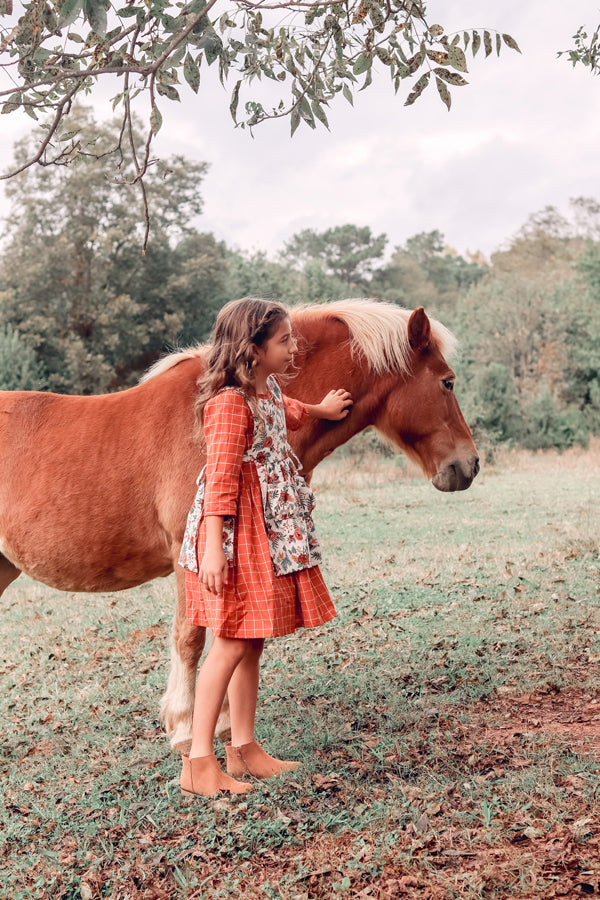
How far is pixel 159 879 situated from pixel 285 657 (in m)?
2.84

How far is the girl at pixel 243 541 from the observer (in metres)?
3.13

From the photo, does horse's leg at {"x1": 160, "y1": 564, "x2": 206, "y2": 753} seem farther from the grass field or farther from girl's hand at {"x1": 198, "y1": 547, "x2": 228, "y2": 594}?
girl's hand at {"x1": 198, "y1": 547, "x2": 228, "y2": 594}

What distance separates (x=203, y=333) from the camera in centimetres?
3000

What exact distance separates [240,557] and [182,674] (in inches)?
42.5

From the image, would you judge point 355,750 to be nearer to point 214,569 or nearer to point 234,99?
point 214,569

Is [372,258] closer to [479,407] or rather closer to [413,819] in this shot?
[479,407]

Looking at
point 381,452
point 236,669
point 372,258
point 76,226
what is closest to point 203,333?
point 76,226

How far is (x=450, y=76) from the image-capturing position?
127 inches

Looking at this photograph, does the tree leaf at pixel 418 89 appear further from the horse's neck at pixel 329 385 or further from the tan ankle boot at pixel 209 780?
the tan ankle boot at pixel 209 780

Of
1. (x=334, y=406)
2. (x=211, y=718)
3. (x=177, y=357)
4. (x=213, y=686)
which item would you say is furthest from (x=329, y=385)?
(x=211, y=718)

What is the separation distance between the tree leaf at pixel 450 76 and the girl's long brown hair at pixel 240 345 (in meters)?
1.21

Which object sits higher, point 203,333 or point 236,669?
point 203,333

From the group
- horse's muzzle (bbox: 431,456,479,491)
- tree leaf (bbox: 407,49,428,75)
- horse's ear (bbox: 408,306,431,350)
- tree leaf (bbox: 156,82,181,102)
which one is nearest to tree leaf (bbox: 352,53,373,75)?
tree leaf (bbox: 407,49,428,75)

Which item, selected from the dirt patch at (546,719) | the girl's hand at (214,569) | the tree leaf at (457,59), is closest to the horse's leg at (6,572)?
the girl's hand at (214,569)
